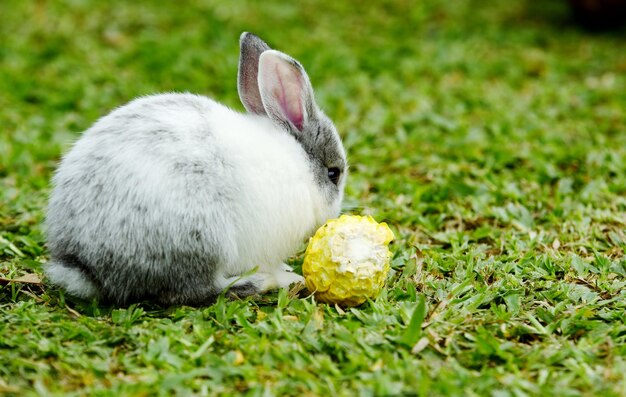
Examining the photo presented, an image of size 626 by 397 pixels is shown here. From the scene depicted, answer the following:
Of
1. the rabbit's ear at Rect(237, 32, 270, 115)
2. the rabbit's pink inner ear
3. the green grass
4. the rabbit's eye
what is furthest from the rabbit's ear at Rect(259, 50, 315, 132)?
the green grass

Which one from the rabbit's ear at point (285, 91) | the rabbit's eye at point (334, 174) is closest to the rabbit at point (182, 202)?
the rabbit's ear at point (285, 91)

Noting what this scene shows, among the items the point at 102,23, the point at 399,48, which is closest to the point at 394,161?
the point at 399,48

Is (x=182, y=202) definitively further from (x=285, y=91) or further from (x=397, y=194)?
(x=397, y=194)

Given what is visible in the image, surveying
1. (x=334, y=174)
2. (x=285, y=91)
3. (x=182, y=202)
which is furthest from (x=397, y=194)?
(x=182, y=202)

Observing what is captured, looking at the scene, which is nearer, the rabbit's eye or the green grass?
the green grass

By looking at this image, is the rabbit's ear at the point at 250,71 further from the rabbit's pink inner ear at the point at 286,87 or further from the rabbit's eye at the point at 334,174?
the rabbit's eye at the point at 334,174

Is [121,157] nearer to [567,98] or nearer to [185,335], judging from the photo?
[185,335]

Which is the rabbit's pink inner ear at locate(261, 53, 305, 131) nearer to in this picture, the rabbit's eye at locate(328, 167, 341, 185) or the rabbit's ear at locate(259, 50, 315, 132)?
the rabbit's ear at locate(259, 50, 315, 132)
